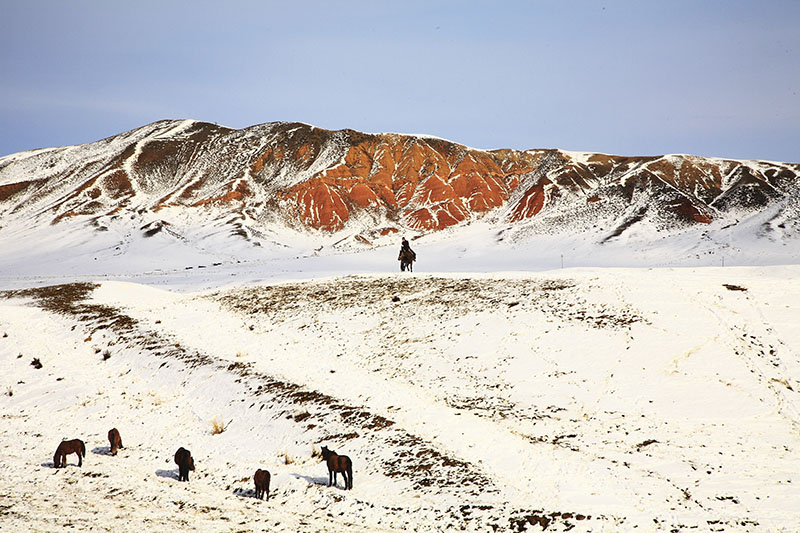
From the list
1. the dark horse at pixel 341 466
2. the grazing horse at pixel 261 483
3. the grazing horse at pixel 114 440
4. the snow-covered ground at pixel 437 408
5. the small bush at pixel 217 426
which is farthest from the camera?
the small bush at pixel 217 426

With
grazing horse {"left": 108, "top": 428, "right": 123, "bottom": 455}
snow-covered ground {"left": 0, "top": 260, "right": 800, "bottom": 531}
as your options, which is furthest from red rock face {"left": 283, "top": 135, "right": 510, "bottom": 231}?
grazing horse {"left": 108, "top": 428, "right": 123, "bottom": 455}

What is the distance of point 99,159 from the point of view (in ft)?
511

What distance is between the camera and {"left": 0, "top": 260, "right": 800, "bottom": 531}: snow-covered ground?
10258 millimetres

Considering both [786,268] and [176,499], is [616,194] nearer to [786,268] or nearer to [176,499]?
[786,268]

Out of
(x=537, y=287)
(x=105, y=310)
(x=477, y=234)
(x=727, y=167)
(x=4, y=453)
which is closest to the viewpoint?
(x=4, y=453)

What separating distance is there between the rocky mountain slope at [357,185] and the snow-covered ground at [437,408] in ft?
211

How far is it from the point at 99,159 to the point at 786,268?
175211 millimetres

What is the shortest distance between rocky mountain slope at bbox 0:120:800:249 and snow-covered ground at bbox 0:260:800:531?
64364mm

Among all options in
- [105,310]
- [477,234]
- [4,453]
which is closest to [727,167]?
[477,234]

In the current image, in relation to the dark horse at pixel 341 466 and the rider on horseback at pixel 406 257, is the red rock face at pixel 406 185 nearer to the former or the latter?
the rider on horseback at pixel 406 257

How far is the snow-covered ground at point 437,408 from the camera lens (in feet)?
33.7

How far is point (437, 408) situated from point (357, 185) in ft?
422

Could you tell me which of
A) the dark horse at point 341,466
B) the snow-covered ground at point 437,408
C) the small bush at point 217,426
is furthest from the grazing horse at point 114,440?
the dark horse at point 341,466

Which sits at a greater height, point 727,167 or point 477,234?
point 727,167
